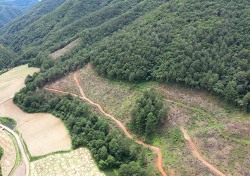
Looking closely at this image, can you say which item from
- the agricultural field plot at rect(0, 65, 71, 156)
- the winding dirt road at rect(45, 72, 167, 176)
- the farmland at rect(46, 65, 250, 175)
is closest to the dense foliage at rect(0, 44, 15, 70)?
the agricultural field plot at rect(0, 65, 71, 156)

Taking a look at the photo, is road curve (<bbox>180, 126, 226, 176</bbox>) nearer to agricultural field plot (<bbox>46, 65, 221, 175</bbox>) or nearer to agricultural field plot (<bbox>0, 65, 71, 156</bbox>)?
agricultural field plot (<bbox>46, 65, 221, 175</bbox>)

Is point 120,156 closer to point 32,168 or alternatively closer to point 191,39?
point 32,168

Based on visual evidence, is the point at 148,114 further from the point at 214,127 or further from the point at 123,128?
the point at 214,127

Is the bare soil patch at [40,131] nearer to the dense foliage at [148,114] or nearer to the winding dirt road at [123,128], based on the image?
the winding dirt road at [123,128]

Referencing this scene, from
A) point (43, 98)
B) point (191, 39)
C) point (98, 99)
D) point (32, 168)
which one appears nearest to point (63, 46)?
point (43, 98)

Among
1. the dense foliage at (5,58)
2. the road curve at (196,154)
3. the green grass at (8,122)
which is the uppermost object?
the road curve at (196,154)

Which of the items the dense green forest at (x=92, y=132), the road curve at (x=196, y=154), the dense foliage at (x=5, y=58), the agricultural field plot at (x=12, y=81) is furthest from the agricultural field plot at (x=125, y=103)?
the dense foliage at (x=5, y=58)
